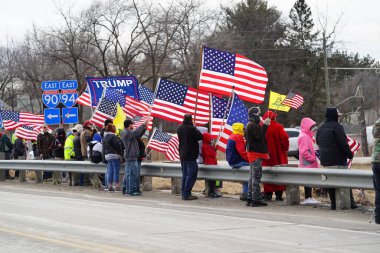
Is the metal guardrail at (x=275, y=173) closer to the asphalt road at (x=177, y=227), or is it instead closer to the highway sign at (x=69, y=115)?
the asphalt road at (x=177, y=227)

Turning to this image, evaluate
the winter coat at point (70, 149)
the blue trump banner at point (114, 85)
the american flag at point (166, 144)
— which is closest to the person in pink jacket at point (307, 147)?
the american flag at point (166, 144)

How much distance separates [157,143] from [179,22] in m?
32.7

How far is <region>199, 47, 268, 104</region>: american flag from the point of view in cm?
1814

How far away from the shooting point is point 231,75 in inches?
720

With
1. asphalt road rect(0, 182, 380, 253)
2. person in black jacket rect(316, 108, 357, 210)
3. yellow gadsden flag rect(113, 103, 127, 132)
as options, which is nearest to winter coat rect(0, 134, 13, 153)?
yellow gadsden flag rect(113, 103, 127, 132)

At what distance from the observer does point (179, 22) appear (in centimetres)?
5272

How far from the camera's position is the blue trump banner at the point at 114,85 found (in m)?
23.7

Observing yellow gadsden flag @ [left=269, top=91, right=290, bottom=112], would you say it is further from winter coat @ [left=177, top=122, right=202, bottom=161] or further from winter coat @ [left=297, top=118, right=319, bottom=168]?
winter coat @ [left=297, top=118, right=319, bottom=168]

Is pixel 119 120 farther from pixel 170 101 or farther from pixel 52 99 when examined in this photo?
pixel 52 99

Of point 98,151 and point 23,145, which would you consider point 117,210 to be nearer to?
point 98,151

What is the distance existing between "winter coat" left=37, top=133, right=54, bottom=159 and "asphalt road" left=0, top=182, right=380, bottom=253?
7.99 m

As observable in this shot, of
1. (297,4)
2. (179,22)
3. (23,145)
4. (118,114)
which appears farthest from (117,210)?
(297,4)

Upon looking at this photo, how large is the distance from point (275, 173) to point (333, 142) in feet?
A: 4.73

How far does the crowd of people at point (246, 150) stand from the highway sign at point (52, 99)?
3951 mm
